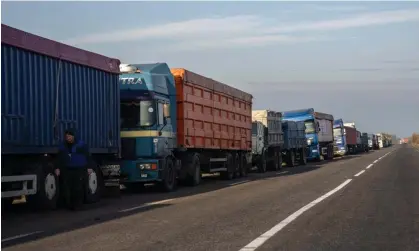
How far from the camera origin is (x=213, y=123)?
21.9 metres

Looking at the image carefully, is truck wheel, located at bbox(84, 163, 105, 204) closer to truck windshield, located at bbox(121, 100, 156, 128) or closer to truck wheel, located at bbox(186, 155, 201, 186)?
truck windshield, located at bbox(121, 100, 156, 128)

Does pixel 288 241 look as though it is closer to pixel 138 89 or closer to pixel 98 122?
pixel 98 122

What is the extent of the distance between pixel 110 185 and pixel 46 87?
4.02m

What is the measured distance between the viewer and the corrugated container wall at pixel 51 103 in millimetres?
11719

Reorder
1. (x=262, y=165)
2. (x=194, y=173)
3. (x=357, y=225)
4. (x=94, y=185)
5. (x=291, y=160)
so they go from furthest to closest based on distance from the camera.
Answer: (x=291, y=160) → (x=262, y=165) → (x=194, y=173) → (x=94, y=185) → (x=357, y=225)

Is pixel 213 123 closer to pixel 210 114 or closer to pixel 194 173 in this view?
pixel 210 114

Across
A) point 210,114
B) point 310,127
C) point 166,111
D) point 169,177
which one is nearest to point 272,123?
point 310,127

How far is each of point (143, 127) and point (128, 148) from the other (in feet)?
2.41

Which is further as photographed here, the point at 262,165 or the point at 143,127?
the point at 262,165

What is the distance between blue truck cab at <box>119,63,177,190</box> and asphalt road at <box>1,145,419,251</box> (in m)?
0.78

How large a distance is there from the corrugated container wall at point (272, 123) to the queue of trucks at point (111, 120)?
440 cm

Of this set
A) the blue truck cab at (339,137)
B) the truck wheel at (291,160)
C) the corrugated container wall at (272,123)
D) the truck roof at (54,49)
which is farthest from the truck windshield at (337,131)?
the truck roof at (54,49)

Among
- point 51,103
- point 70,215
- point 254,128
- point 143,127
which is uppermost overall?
point 254,128

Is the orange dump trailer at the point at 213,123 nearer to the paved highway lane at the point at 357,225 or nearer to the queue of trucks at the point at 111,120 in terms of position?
the queue of trucks at the point at 111,120
